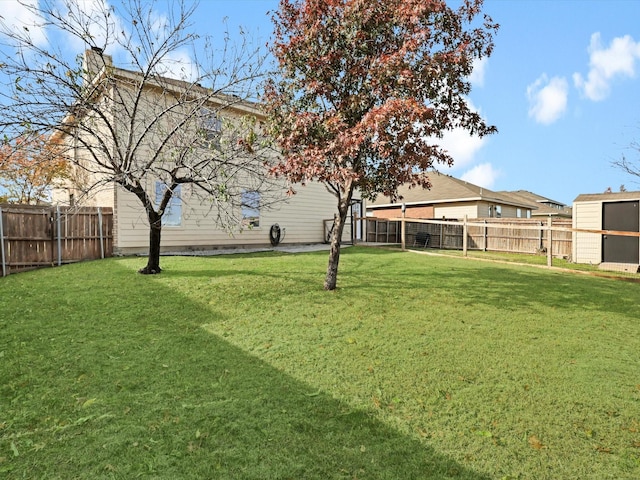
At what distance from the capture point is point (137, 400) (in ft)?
9.82

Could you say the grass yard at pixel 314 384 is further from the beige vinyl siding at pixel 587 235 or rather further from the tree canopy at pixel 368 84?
the beige vinyl siding at pixel 587 235

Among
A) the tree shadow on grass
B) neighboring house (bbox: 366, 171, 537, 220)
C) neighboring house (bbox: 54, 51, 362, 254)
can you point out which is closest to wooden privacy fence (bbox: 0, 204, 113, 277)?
neighboring house (bbox: 54, 51, 362, 254)

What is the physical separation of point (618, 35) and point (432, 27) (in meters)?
10.3

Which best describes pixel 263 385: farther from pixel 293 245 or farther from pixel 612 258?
pixel 612 258

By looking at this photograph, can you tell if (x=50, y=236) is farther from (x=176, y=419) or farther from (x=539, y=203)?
(x=539, y=203)

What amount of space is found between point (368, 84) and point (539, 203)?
33.1 metres

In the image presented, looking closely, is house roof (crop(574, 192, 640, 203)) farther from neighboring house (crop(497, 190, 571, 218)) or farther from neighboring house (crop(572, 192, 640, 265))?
neighboring house (crop(497, 190, 571, 218))

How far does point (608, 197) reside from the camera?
41.0 ft

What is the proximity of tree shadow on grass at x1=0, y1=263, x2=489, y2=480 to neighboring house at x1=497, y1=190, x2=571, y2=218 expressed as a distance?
86.1 ft

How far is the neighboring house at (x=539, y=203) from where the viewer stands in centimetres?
2786

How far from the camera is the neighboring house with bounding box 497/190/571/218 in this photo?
2786 cm

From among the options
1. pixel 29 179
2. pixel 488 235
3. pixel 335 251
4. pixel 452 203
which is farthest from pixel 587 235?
pixel 29 179

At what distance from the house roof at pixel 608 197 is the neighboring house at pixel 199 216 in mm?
8884

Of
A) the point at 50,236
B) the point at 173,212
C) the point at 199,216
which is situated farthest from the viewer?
the point at 199,216
